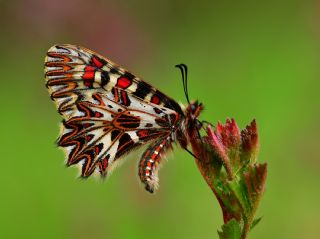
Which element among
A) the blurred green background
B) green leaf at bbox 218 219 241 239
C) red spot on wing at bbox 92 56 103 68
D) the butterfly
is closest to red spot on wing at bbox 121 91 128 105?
the butterfly

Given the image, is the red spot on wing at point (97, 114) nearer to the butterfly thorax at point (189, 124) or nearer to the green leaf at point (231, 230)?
the butterfly thorax at point (189, 124)

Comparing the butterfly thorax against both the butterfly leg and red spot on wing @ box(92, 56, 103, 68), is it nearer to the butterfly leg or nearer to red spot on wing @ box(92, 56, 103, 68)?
the butterfly leg

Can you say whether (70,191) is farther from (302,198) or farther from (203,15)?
(203,15)

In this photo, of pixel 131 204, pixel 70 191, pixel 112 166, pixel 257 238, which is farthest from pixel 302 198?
pixel 112 166

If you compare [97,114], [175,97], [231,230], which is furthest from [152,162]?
[175,97]

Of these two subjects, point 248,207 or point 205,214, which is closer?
point 248,207

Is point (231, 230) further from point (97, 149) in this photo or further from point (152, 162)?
point (97, 149)

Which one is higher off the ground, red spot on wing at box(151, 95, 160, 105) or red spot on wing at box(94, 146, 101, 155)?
red spot on wing at box(151, 95, 160, 105)
